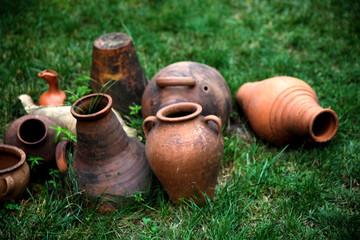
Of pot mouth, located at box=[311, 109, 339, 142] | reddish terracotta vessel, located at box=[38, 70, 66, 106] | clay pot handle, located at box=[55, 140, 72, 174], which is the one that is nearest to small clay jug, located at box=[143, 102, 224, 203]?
clay pot handle, located at box=[55, 140, 72, 174]

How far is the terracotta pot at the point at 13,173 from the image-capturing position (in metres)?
2.03

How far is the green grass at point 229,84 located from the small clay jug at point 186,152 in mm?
161

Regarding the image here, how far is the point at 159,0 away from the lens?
16.2 feet

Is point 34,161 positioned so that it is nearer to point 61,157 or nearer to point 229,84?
point 61,157

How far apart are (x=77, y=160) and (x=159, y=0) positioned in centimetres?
355

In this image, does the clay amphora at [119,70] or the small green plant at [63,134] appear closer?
the small green plant at [63,134]

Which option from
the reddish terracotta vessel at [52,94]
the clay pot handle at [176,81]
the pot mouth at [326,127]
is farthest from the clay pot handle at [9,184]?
the pot mouth at [326,127]

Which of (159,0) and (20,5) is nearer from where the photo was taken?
(20,5)

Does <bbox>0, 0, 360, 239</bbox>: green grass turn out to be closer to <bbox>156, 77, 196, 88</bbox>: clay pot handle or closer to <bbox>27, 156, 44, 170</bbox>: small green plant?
<bbox>27, 156, 44, 170</bbox>: small green plant

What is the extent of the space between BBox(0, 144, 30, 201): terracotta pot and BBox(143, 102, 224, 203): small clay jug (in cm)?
88

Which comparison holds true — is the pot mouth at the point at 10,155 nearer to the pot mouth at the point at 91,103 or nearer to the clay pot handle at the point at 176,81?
the pot mouth at the point at 91,103

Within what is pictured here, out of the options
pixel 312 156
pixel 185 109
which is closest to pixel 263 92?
pixel 312 156

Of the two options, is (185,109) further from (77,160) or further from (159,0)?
(159,0)

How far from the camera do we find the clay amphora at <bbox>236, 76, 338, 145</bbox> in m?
2.48
